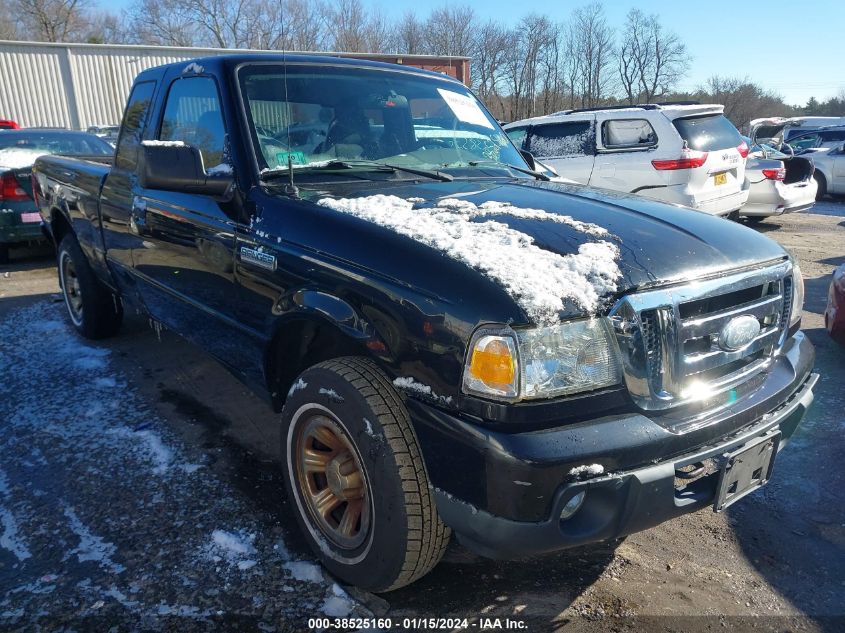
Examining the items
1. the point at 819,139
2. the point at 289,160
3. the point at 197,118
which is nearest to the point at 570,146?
the point at 197,118

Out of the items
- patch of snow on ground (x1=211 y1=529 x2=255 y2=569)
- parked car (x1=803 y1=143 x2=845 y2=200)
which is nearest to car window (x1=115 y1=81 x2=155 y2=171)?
patch of snow on ground (x1=211 y1=529 x2=255 y2=569)

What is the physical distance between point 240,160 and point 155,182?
0.38 m

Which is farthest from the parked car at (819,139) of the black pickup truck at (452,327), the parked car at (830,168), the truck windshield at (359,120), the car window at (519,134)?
the black pickup truck at (452,327)

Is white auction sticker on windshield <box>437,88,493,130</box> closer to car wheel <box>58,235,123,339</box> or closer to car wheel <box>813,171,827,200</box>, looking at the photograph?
car wheel <box>58,235,123,339</box>

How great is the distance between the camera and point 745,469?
2.05 m

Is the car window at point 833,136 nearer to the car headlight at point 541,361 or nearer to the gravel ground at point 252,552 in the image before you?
the gravel ground at point 252,552

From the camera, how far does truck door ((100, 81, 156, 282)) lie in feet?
12.3

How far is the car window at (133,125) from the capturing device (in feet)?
12.3

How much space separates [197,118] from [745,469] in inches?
114

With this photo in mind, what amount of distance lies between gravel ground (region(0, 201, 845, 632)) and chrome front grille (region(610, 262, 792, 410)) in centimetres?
85

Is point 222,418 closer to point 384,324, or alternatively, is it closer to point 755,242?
point 384,324

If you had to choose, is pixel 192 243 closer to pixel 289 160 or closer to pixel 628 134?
pixel 289 160

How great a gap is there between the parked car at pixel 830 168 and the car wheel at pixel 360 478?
1568 centimetres

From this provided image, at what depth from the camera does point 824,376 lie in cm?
429
